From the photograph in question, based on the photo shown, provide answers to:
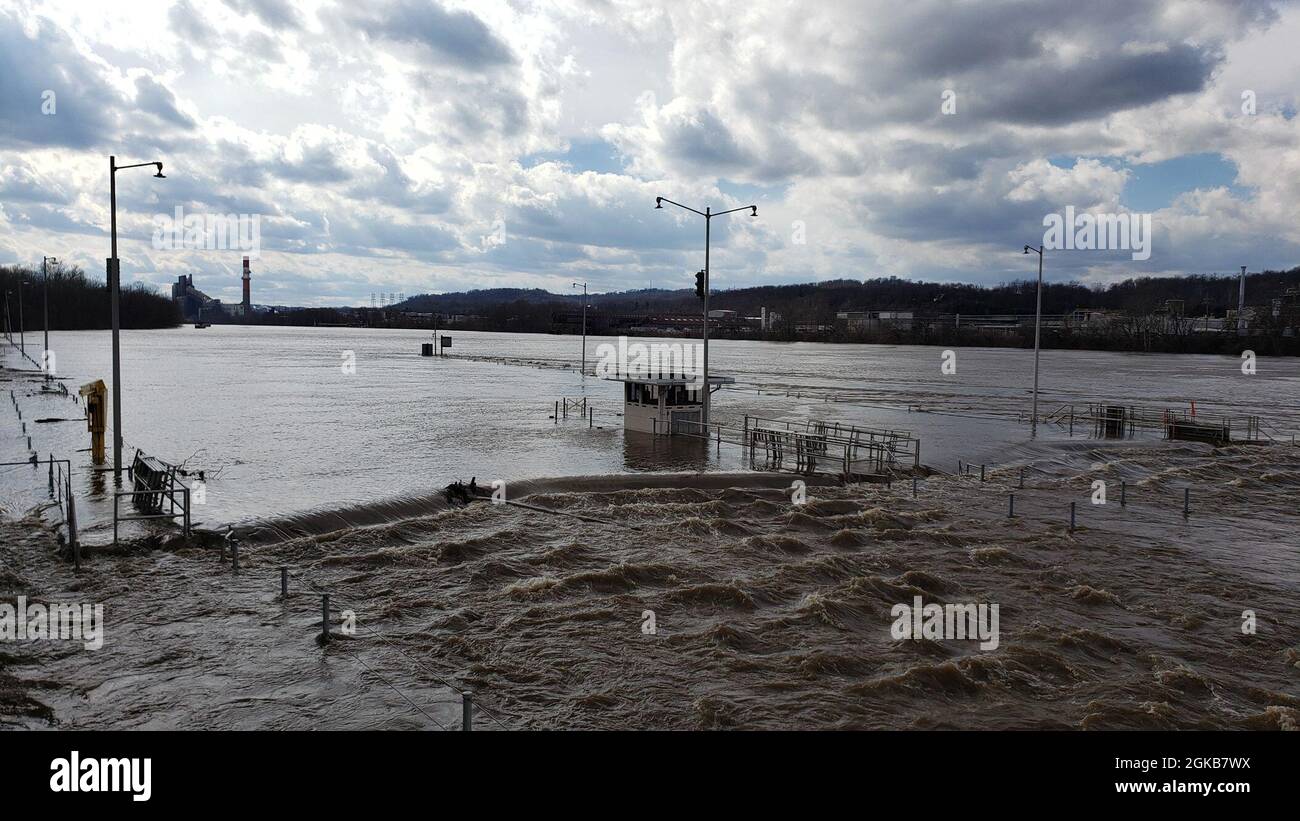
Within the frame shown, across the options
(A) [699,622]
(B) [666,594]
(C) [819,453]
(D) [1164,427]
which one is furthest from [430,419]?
(D) [1164,427]

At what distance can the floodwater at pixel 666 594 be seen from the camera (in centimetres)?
1080

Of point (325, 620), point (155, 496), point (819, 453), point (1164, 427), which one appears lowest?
point (325, 620)

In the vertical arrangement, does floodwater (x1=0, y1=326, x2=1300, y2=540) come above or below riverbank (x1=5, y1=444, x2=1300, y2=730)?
above

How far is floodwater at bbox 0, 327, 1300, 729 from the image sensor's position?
10.8m

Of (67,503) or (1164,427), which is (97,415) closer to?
(67,503)

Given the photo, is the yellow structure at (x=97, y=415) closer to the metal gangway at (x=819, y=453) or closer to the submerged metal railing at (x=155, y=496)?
the submerged metal railing at (x=155, y=496)

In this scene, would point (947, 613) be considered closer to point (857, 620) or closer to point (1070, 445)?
point (857, 620)

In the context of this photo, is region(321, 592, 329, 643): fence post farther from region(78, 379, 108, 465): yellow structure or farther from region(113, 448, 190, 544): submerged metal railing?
region(78, 379, 108, 465): yellow structure

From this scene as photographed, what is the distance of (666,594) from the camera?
15516 mm

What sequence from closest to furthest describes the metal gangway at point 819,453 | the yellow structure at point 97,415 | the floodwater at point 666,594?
the floodwater at point 666,594 < the yellow structure at point 97,415 < the metal gangway at point 819,453

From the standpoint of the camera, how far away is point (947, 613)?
48.1ft

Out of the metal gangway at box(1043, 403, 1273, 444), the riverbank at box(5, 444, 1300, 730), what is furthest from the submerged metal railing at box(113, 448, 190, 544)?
the metal gangway at box(1043, 403, 1273, 444)

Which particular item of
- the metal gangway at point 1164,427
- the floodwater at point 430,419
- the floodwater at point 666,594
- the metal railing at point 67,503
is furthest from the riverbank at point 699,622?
the metal gangway at point 1164,427
